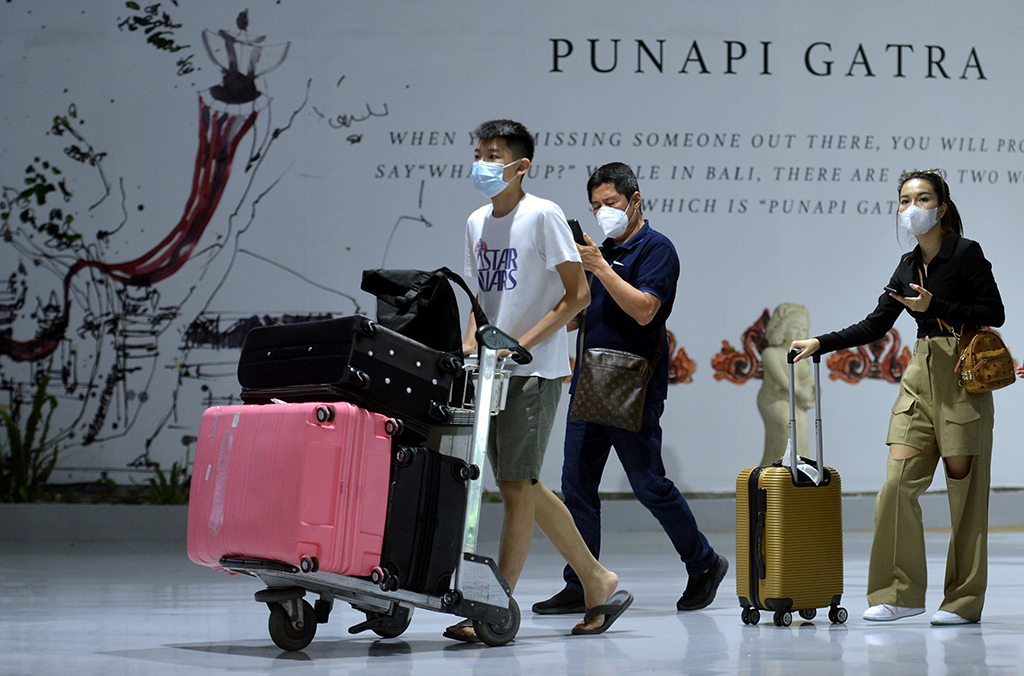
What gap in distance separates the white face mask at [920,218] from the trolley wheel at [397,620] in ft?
5.98

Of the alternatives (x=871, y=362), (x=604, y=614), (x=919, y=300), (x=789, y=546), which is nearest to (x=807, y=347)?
(x=919, y=300)

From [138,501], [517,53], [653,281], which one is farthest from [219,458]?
[517,53]

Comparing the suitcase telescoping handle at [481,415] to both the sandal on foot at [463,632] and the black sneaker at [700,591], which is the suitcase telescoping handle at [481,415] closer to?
the sandal on foot at [463,632]

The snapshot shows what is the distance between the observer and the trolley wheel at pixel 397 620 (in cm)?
306

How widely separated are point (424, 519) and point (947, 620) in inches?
63.6

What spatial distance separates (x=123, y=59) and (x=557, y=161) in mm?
2630

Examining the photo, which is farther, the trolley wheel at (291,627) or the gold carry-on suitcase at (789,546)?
the gold carry-on suitcase at (789,546)

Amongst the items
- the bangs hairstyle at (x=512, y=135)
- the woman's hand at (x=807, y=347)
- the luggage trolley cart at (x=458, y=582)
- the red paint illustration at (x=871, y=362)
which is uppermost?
the bangs hairstyle at (x=512, y=135)

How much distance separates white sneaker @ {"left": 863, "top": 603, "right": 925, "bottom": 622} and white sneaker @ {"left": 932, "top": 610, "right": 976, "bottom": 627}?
0.07 m

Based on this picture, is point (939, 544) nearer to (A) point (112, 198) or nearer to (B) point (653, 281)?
(B) point (653, 281)

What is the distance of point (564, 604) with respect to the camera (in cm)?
370

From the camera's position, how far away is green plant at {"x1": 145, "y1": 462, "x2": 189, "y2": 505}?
21.9 ft

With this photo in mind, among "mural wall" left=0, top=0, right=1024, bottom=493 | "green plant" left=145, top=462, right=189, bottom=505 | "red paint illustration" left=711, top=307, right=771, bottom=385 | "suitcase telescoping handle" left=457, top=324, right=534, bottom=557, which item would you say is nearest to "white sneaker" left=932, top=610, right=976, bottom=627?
"suitcase telescoping handle" left=457, top=324, right=534, bottom=557

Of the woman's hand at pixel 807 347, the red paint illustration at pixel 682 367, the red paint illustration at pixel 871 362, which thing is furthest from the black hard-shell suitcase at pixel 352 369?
the red paint illustration at pixel 871 362
